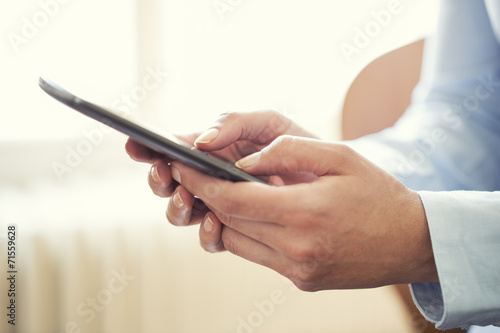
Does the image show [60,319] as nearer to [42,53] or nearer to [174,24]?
[42,53]

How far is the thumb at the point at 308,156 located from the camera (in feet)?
1.63

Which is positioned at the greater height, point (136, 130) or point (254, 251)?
point (136, 130)

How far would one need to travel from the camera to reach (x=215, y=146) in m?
Result: 0.60

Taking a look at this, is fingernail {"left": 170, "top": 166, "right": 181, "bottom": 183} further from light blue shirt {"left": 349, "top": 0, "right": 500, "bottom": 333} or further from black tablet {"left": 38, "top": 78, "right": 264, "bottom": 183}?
→ light blue shirt {"left": 349, "top": 0, "right": 500, "bottom": 333}

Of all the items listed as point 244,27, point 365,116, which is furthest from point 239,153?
point 244,27

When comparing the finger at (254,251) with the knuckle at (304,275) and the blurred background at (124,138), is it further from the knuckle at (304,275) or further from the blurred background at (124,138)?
the blurred background at (124,138)

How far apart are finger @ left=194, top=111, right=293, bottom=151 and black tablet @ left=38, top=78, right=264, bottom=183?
4.6 inches

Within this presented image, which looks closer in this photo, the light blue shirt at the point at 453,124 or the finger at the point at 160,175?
the finger at the point at 160,175

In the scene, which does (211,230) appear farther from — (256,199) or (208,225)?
(256,199)

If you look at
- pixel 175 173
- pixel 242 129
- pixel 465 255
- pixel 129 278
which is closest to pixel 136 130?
pixel 175 173

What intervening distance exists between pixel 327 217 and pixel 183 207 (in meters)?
0.22

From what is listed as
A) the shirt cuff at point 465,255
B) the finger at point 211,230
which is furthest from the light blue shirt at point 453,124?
the finger at point 211,230

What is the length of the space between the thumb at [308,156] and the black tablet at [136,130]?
0.19 feet

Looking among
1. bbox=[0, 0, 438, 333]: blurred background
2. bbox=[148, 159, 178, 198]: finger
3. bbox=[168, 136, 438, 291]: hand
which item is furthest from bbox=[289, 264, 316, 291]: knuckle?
bbox=[0, 0, 438, 333]: blurred background
